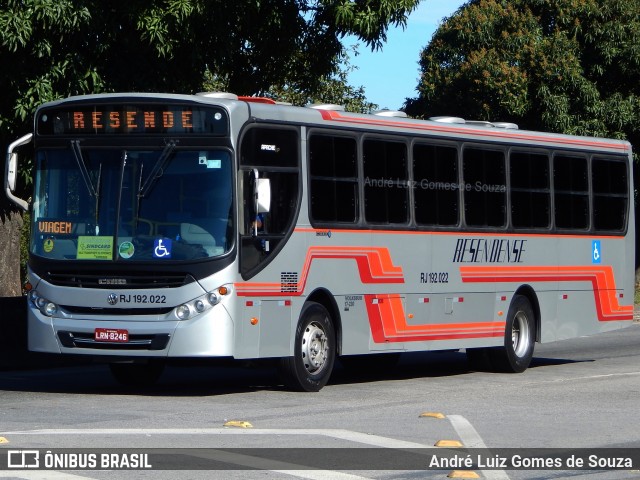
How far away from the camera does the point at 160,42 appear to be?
66.2 ft

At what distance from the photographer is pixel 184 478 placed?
9.47m

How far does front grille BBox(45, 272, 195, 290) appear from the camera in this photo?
48.1 feet

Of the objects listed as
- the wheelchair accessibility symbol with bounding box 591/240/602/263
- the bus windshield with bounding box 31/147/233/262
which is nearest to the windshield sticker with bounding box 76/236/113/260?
the bus windshield with bounding box 31/147/233/262

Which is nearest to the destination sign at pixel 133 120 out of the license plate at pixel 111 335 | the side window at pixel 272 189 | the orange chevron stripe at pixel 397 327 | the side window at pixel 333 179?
the side window at pixel 272 189

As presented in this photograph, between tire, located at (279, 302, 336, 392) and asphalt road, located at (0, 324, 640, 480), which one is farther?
tire, located at (279, 302, 336, 392)

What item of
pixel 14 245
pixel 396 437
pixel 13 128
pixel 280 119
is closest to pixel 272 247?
pixel 280 119

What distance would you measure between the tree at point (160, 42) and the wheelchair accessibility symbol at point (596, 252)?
177 inches

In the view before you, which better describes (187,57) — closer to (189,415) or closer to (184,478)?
(189,415)

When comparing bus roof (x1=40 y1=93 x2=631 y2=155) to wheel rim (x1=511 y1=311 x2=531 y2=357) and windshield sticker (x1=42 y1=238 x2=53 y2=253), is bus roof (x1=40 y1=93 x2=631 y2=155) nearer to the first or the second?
windshield sticker (x1=42 y1=238 x2=53 y2=253)

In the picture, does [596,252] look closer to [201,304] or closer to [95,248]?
[201,304]

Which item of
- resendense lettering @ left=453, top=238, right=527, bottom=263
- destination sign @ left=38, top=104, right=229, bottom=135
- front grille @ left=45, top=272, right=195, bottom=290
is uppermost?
destination sign @ left=38, top=104, right=229, bottom=135

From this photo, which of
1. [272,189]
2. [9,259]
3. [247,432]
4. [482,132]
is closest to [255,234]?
[272,189]

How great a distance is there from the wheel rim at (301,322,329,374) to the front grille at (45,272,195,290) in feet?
5.76

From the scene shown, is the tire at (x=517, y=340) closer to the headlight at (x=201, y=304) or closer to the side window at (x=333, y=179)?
the side window at (x=333, y=179)
